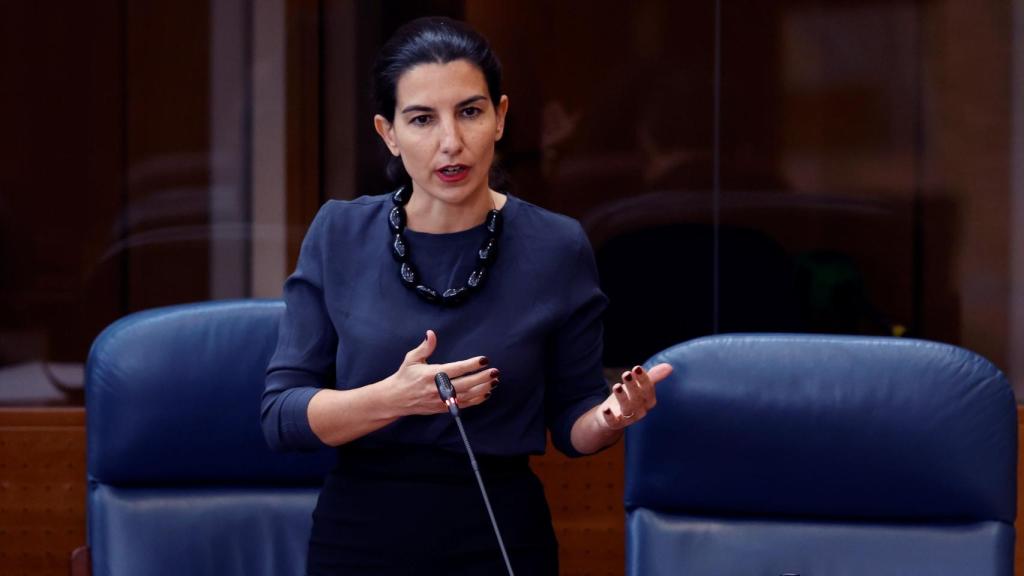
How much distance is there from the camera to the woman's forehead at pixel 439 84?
5.43 ft

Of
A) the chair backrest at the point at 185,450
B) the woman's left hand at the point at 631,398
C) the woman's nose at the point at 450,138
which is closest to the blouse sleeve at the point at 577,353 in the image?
the woman's left hand at the point at 631,398

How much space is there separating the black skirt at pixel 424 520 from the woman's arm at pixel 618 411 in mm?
92

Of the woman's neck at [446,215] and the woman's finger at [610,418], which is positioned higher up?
the woman's neck at [446,215]

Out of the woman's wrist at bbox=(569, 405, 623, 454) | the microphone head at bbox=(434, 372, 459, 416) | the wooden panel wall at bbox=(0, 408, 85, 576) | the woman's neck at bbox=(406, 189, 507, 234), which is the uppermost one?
the woman's neck at bbox=(406, 189, 507, 234)

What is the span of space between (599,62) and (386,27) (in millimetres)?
541

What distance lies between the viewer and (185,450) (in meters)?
1.98

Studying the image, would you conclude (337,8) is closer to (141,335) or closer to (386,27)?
(386,27)

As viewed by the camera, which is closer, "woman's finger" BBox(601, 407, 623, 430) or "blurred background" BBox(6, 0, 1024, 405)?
"woman's finger" BBox(601, 407, 623, 430)

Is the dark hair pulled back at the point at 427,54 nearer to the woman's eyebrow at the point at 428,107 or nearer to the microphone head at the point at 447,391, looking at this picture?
the woman's eyebrow at the point at 428,107

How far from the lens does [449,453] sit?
167 centimetres

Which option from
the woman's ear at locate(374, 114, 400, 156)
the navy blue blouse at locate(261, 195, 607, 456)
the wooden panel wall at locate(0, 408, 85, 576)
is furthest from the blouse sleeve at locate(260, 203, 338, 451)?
the wooden panel wall at locate(0, 408, 85, 576)

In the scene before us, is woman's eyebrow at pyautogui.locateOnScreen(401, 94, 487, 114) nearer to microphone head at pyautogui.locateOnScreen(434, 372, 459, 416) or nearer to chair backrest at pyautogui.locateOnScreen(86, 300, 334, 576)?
microphone head at pyautogui.locateOnScreen(434, 372, 459, 416)

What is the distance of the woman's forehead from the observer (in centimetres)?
A: 166

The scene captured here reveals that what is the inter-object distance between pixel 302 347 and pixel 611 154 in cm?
195
